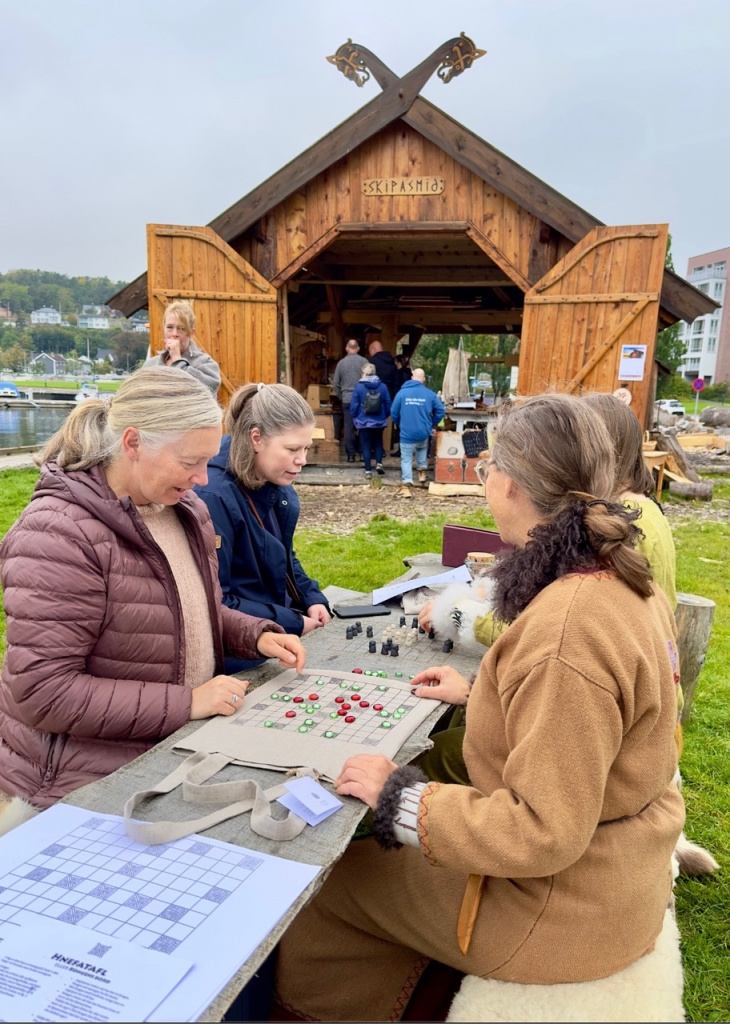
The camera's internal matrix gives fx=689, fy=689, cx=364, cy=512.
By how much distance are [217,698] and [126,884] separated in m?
0.67

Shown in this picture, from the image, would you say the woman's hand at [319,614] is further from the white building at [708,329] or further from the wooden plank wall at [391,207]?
the white building at [708,329]

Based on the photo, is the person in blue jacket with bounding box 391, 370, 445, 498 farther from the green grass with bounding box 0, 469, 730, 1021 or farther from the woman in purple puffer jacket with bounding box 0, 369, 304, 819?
the woman in purple puffer jacket with bounding box 0, 369, 304, 819

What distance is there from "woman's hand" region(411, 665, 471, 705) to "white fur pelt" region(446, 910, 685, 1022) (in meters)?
0.75

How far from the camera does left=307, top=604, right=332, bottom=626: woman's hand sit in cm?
295

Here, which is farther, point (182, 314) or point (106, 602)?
point (182, 314)

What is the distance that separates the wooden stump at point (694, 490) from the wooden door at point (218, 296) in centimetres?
647

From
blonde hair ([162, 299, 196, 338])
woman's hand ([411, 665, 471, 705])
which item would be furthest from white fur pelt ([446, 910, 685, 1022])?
blonde hair ([162, 299, 196, 338])

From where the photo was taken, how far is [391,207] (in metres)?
9.49

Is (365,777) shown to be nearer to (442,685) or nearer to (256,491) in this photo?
(442,685)

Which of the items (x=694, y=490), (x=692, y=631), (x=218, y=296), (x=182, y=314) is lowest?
(x=694, y=490)

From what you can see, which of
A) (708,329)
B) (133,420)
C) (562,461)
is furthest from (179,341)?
(708,329)

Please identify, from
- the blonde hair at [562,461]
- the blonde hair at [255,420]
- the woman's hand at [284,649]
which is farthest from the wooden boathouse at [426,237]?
the blonde hair at [562,461]

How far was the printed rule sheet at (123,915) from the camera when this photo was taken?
1.01 m

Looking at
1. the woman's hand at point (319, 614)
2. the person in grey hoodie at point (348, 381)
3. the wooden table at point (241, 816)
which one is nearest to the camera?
the wooden table at point (241, 816)
